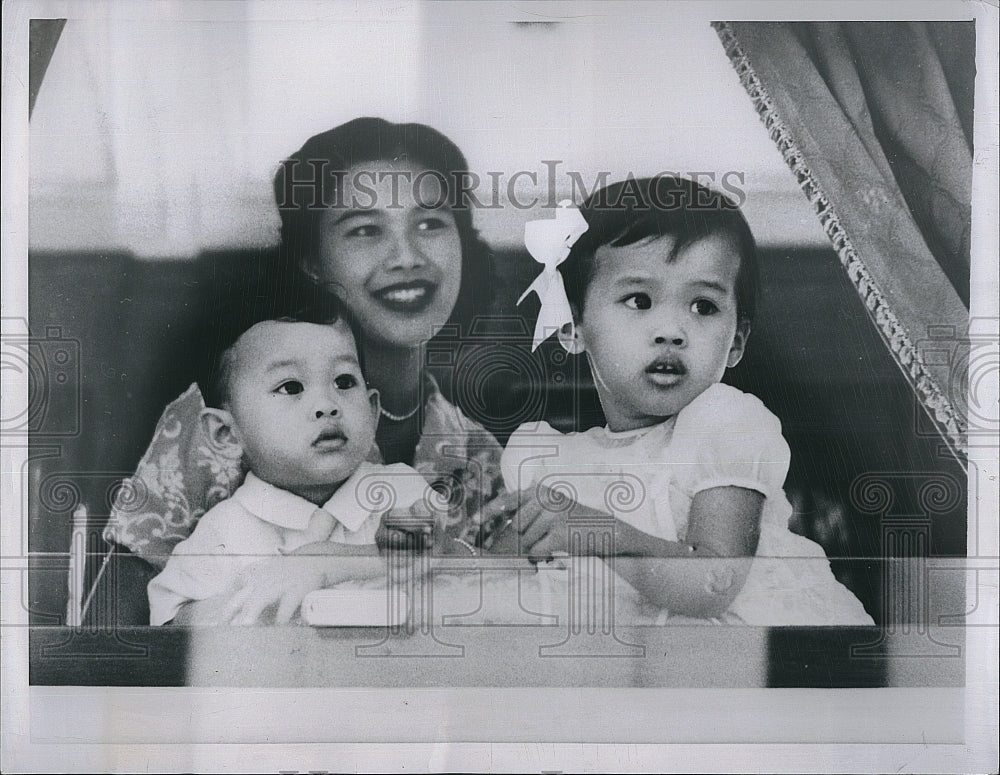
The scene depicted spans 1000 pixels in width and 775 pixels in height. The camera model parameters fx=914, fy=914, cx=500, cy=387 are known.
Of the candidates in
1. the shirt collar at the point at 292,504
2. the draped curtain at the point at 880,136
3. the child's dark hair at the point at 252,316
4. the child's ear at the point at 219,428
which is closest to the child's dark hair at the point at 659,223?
the draped curtain at the point at 880,136

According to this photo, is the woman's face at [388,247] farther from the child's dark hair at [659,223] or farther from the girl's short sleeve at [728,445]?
the girl's short sleeve at [728,445]

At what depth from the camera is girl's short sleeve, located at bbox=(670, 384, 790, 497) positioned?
2.18 m

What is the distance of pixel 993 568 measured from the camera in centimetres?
221

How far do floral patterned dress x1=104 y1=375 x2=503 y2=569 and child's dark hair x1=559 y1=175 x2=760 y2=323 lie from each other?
414mm

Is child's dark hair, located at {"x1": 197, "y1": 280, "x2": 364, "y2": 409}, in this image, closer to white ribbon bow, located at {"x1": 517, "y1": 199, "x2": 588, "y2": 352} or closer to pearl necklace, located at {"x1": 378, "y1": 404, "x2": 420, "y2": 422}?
pearl necklace, located at {"x1": 378, "y1": 404, "x2": 420, "y2": 422}

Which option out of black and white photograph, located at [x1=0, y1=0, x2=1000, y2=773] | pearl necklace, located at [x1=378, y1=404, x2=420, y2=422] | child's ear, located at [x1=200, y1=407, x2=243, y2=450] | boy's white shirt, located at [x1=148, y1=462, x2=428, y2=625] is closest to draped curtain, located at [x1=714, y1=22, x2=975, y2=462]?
black and white photograph, located at [x1=0, y1=0, x2=1000, y2=773]

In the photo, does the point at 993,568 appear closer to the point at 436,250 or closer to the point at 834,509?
the point at 834,509

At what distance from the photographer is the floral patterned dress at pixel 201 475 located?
85.4 inches

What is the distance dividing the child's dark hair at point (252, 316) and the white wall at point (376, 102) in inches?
5.4

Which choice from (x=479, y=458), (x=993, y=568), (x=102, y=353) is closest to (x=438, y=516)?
(x=479, y=458)

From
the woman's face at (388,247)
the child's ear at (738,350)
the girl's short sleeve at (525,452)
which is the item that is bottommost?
the girl's short sleeve at (525,452)

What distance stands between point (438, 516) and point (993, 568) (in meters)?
1.34

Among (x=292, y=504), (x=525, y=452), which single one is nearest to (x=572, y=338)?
(x=525, y=452)

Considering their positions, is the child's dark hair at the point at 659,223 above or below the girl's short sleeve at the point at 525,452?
above
